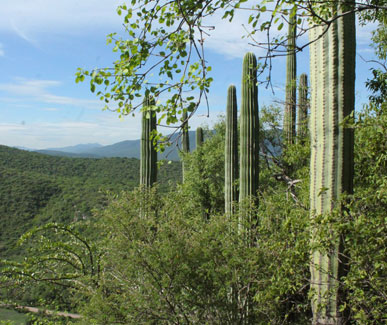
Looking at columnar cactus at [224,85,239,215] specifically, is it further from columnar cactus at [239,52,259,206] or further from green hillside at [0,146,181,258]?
green hillside at [0,146,181,258]

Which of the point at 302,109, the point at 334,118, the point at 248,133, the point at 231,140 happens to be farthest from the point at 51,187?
the point at 334,118

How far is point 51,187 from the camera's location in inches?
1374

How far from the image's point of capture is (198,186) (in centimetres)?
1670

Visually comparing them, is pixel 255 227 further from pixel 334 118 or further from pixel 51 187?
pixel 51 187

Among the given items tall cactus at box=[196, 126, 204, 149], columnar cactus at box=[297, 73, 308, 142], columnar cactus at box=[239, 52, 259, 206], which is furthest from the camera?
tall cactus at box=[196, 126, 204, 149]

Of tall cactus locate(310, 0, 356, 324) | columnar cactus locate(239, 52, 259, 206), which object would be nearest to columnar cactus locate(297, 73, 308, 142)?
columnar cactus locate(239, 52, 259, 206)

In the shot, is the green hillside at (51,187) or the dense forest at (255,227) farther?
the green hillside at (51,187)

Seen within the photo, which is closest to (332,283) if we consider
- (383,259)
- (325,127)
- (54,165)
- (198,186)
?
(383,259)

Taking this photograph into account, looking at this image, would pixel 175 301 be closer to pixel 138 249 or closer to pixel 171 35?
pixel 138 249

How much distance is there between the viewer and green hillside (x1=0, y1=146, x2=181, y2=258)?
28.4 m

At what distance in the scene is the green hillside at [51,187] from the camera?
28406 millimetres

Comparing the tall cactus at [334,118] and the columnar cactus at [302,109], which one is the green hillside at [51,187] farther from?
the tall cactus at [334,118]

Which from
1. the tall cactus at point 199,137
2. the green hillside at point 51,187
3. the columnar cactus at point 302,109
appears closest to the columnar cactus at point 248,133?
the columnar cactus at point 302,109

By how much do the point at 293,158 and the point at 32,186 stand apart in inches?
1240
